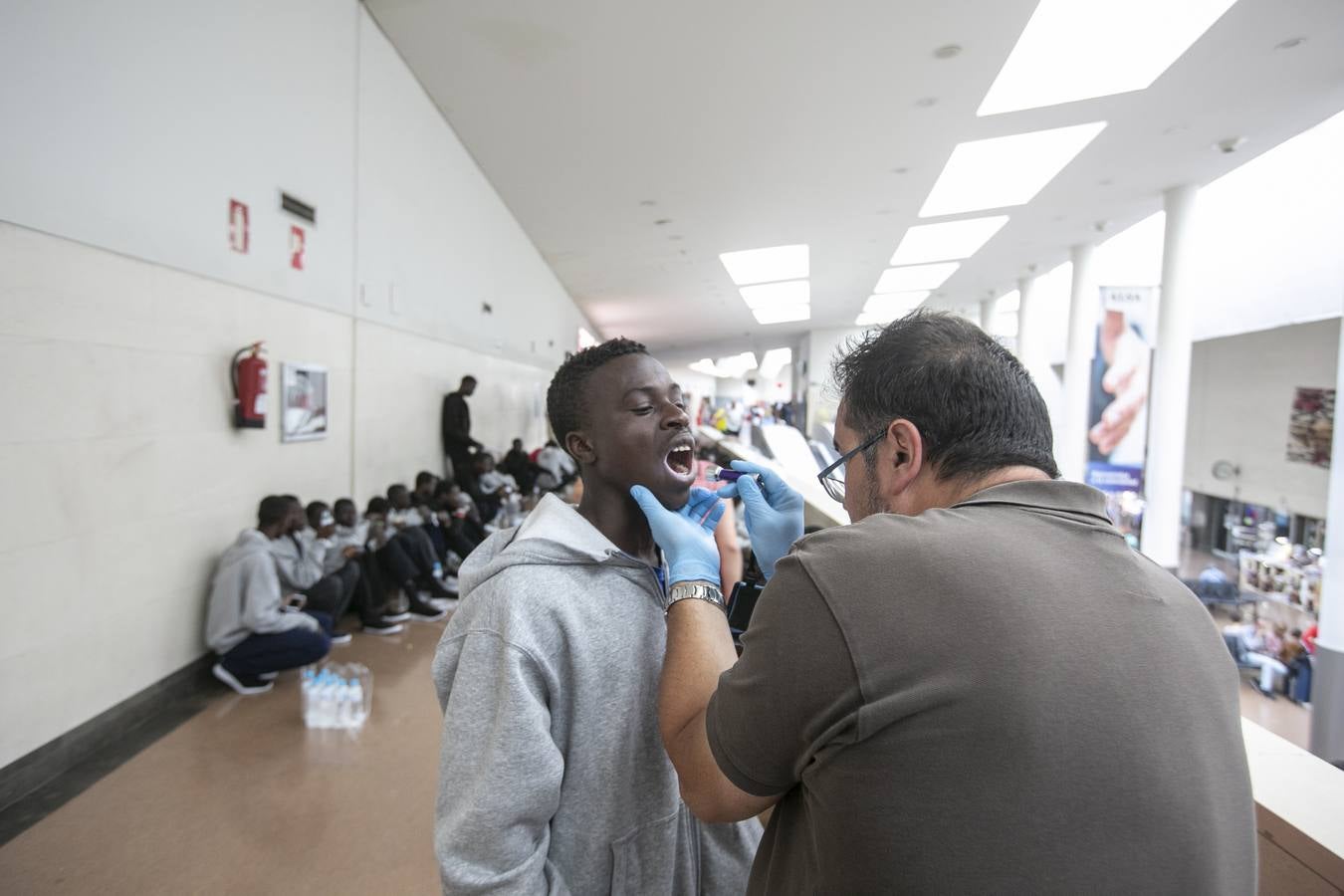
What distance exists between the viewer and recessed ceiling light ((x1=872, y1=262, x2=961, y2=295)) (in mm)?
15398

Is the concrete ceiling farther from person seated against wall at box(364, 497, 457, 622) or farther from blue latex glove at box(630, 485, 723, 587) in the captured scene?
blue latex glove at box(630, 485, 723, 587)

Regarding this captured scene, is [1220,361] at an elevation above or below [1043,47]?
below

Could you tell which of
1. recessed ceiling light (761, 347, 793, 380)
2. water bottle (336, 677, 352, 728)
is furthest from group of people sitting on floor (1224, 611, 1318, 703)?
recessed ceiling light (761, 347, 793, 380)

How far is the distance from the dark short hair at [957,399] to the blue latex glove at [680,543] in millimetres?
336

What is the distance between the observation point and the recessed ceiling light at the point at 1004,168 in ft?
25.6

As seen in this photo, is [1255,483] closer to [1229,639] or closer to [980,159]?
[1229,639]

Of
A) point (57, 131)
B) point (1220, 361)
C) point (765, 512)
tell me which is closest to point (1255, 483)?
point (1220, 361)

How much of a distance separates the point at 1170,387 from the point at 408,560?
964 cm

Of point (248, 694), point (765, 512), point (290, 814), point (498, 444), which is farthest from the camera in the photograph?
point (498, 444)

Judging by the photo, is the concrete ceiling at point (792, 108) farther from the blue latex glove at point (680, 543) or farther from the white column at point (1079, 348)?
the blue latex glove at point (680, 543)

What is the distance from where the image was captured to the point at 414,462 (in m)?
7.08

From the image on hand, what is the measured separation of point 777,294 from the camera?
18391mm

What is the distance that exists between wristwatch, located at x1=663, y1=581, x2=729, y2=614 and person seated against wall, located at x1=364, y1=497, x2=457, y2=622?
15.6 feet

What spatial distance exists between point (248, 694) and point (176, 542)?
38.6 inches
